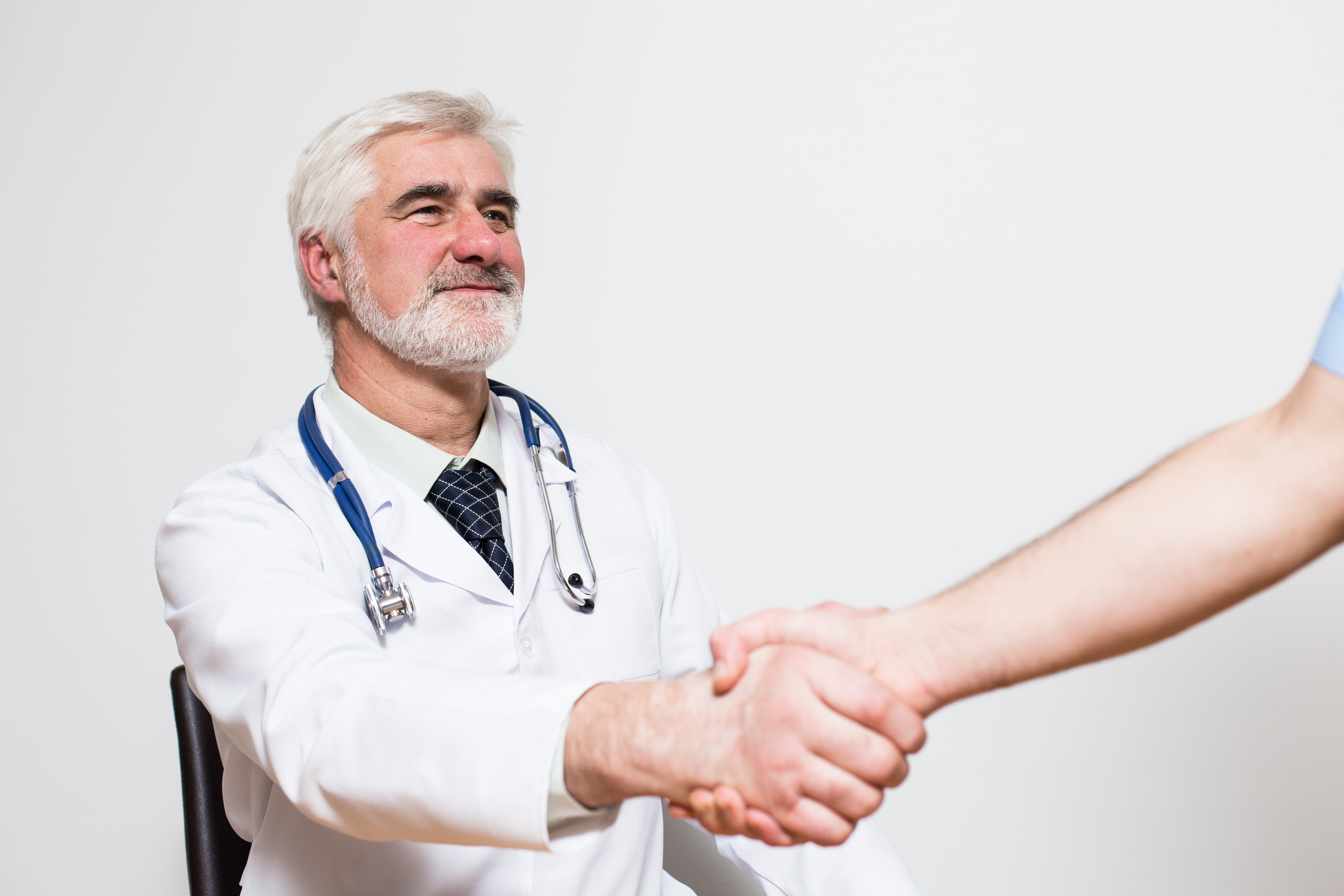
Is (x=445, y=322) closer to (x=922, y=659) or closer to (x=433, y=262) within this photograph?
(x=433, y=262)

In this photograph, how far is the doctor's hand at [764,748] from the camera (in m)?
0.78

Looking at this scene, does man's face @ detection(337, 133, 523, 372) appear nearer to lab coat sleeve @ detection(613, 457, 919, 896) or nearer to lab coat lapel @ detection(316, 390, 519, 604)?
lab coat lapel @ detection(316, 390, 519, 604)

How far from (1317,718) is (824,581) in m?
0.89

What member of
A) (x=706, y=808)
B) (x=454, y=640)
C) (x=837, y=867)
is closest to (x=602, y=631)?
(x=454, y=640)

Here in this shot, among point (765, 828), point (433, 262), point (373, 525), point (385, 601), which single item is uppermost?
point (433, 262)

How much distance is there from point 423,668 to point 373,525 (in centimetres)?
46

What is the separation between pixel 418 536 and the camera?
1.25 meters

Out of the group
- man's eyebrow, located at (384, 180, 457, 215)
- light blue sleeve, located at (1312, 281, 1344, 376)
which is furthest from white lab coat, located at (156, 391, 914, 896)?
light blue sleeve, located at (1312, 281, 1344, 376)

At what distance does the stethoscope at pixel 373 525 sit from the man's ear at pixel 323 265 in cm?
21

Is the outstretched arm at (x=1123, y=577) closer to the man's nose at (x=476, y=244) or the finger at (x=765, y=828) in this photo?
the finger at (x=765, y=828)

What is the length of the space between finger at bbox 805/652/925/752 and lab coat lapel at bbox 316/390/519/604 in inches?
22.1

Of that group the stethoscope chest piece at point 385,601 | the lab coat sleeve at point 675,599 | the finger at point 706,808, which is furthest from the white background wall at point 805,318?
the finger at point 706,808

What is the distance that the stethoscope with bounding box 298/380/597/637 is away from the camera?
1141 millimetres

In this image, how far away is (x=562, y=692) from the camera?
81cm
